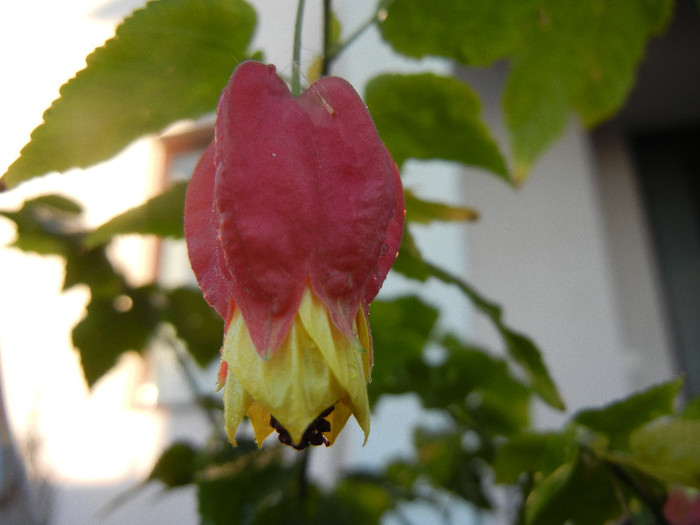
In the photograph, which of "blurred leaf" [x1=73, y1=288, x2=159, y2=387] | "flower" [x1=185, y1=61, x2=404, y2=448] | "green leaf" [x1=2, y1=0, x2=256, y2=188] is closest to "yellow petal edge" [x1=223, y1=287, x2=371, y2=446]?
"flower" [x1=185, y1=61, x2=404, y2=448]

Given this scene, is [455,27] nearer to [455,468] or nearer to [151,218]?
[151,218]

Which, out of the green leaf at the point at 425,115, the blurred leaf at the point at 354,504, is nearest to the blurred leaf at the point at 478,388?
the blurred leaf at the point at 354,504

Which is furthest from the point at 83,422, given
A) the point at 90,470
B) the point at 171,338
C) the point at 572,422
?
the point at 572,422

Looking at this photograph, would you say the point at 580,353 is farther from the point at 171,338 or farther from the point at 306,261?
the point at 306,261

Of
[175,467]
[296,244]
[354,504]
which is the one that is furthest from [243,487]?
[296,244]

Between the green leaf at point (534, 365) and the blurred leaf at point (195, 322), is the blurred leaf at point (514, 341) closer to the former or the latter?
the green leaf at point (534, 365)
